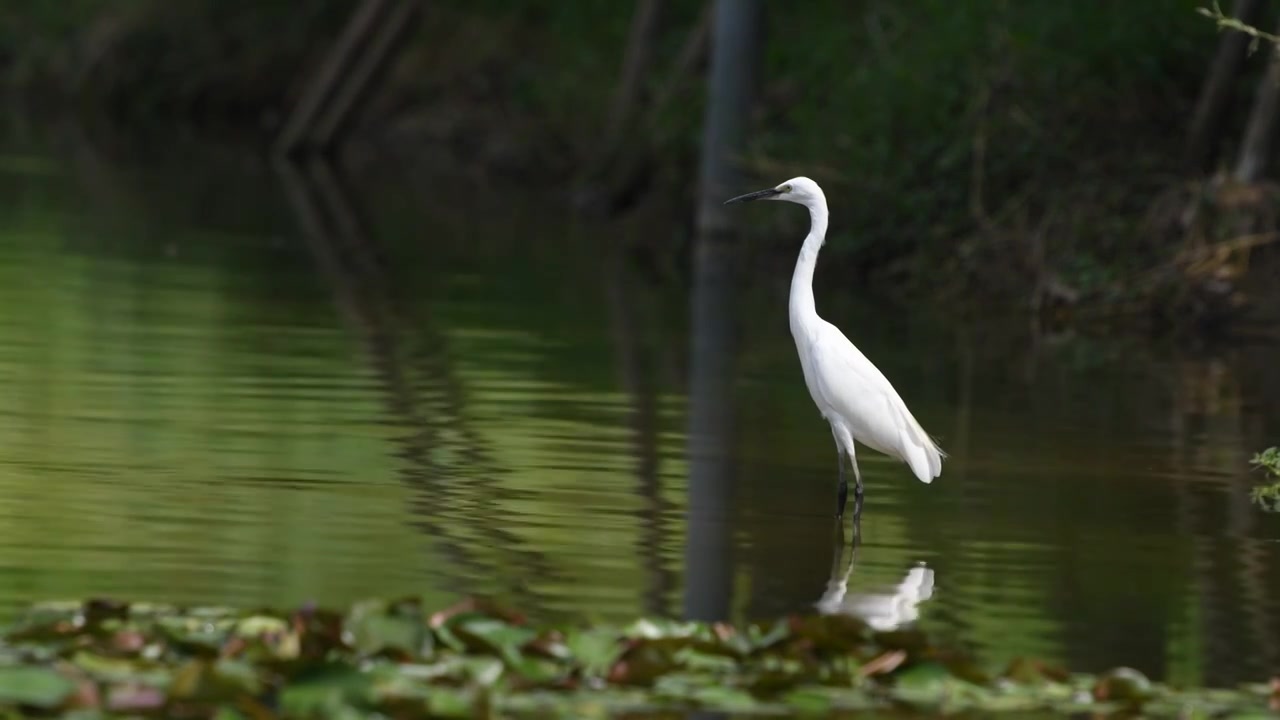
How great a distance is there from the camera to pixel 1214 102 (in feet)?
66.9

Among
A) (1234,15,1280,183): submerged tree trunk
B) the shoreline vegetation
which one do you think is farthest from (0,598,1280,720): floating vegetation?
(1234,15,1280,183): submerged tree trunk

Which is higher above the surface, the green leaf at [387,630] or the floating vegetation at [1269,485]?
the floating vegetation at [1269,485]

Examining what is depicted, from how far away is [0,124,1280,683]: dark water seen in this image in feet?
28.1

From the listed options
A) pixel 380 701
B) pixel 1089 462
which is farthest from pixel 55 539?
pixel 1089 462

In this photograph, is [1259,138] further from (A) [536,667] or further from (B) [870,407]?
(A) [536,667]

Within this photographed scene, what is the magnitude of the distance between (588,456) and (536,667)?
16.5 ft

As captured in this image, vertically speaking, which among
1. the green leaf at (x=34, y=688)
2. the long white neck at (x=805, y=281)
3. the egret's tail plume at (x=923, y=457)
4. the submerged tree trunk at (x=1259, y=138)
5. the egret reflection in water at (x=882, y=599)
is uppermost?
the submerged tree trunk at (x=1259, y=138)

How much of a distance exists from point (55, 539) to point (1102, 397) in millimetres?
8012

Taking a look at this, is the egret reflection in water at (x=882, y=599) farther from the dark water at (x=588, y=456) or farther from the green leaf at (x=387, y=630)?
the green leaf at (x=387, y=630)

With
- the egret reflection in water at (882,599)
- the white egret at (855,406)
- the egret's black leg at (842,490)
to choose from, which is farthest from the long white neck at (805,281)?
the egret reflection in water at (882,599)

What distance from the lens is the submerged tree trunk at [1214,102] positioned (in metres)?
20.0

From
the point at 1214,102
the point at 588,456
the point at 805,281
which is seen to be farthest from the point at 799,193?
the point at 1214,102

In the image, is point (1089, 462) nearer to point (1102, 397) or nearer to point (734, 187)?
point (1102, 397)

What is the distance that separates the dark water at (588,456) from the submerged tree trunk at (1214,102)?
230 centimetres
